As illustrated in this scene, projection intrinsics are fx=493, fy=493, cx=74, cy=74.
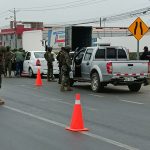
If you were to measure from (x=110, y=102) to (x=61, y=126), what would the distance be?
17.5 feet

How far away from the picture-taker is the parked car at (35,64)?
27.8 m

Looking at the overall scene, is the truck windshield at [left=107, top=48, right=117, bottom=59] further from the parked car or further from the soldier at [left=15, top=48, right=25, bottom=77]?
the soldier at [left=15, top=48, right=25, bottom=77]

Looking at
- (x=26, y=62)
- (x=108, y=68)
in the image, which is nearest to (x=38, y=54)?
(x=26, y=62)

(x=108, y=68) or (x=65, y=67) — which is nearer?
(x=108, y=68)

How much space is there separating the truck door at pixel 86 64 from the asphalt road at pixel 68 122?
169 cm

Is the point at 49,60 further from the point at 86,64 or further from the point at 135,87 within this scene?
the point at 135,87

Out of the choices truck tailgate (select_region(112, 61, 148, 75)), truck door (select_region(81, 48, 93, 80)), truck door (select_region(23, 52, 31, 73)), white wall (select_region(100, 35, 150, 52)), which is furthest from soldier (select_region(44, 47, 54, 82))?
white wall (select_region(100, 35, 150, 52))

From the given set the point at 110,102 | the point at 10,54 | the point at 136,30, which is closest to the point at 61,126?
the point at 110,102

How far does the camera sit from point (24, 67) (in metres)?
29.8

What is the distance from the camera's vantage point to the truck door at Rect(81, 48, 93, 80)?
19750 mm

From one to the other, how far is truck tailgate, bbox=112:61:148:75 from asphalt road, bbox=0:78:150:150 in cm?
95

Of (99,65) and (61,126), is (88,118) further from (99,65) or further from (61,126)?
(99,65)

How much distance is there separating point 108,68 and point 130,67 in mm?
901

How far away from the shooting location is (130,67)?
18.6 metres
